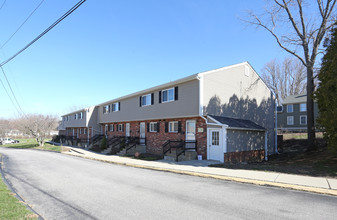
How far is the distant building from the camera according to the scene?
118 ft

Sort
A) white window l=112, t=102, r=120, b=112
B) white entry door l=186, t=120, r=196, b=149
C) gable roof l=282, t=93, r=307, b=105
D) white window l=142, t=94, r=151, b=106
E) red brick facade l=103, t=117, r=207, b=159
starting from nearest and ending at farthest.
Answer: red brick facade l=103, t=117, r=207, b=159 → white entry door l=186, t=120, r=196, b=149 → white window l=142, t=94, r=151, b=106 → white window l=112, t=102, r=120, b=112 → gable roof l=282, t=93, r=307, b=105

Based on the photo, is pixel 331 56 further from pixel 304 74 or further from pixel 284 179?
pixel 304 74

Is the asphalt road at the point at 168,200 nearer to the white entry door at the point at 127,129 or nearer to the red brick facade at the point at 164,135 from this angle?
the red brick facade at the point at 164,135

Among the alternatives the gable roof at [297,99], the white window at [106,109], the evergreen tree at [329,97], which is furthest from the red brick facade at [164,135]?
the gable roof at [297,99]

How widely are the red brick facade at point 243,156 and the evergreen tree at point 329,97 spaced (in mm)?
5614

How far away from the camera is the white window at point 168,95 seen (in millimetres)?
18383

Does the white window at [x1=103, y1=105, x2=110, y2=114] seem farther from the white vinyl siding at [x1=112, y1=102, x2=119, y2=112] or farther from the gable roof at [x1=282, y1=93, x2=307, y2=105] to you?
the gable roof at [x1=282, y1=93, x2=307, y2=105]

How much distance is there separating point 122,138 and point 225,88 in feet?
40.4

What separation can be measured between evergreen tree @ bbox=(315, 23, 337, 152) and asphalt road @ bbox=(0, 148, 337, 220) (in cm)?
590

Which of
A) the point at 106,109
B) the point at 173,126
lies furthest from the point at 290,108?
the point at 106,109

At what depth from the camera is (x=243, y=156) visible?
16.9 m

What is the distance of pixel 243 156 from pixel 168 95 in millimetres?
7575

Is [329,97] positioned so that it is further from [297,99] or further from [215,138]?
[297,99]

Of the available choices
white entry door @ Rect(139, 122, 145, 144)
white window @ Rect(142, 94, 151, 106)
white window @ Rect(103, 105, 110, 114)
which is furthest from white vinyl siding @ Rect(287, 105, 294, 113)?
white window @ Rect(103, 105, 110, 114)
